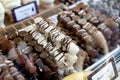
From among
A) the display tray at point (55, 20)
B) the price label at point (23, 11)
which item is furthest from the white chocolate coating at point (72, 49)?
the price label at point (23, 11)

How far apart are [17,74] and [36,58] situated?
0.50 feet

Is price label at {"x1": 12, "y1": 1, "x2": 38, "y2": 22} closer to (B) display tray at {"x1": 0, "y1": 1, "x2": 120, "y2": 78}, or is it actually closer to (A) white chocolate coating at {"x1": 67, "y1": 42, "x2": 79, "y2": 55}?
(B) display tray at {"x1": 0, "y1": 1, "x2": 120, "y2": 78}

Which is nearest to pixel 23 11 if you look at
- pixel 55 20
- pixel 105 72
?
pixel 55 20

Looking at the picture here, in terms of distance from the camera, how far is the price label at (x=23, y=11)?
152cm

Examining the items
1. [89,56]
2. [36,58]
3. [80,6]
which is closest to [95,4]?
[80,6]

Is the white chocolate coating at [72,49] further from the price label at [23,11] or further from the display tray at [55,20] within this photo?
the price label at [23,11]

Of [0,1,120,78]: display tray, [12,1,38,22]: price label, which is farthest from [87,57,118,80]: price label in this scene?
[12,1,38,22]: price label

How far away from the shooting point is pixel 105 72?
1.17m

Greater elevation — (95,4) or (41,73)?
(95,4)

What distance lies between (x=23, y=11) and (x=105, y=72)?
0.64m

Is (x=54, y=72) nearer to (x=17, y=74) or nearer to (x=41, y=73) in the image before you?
(x=41, y=73)

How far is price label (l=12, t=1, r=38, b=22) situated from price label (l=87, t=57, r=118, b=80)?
1.93 feet

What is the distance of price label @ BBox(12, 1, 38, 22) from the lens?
152 centimetres

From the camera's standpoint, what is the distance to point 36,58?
1.25m
